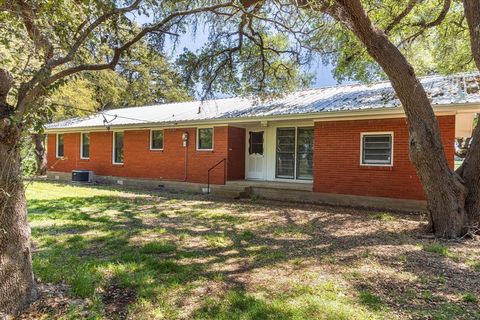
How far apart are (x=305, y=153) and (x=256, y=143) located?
7.59ft

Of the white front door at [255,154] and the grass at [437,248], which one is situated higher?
the white front door at [255,154]

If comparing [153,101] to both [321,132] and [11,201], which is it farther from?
[11,201]

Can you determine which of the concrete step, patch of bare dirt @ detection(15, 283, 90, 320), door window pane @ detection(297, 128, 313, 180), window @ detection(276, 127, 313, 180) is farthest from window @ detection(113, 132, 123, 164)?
patch of bare dirt @ detection(15, 283, 90, 320)

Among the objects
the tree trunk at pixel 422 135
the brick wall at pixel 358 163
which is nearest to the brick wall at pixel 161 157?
the brick wall at pixel 358 163

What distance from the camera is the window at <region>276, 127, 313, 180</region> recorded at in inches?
534

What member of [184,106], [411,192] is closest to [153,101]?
[184,106]

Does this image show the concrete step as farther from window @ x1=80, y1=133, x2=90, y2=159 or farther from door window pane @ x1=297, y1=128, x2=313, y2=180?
window @ x1=80, y1=133, x2=90, y2=159

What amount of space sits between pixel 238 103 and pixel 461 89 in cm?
880

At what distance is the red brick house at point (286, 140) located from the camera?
1040 centimetres

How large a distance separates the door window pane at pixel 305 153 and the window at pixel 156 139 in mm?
6522

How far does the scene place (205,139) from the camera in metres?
15.2

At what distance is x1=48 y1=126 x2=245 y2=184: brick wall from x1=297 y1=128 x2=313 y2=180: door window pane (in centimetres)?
257

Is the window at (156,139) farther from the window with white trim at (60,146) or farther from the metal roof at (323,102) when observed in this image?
the window with white trim at (60,146)

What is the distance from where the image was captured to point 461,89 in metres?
10.0
